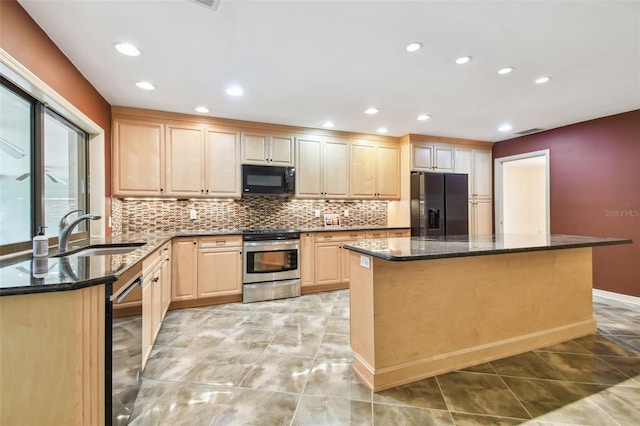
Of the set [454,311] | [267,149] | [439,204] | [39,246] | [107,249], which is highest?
[267,149]

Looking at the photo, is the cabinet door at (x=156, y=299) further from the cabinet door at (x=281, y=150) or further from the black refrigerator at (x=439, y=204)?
the black refrigerator at (x=439, y=204)

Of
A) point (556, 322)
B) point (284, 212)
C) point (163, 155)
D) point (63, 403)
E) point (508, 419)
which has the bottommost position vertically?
point (508, 419)

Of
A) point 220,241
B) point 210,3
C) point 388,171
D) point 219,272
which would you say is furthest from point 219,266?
point 388,171

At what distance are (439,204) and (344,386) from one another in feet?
11.1

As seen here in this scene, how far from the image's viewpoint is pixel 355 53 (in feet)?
7.15

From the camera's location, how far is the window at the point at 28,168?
1.70 metres

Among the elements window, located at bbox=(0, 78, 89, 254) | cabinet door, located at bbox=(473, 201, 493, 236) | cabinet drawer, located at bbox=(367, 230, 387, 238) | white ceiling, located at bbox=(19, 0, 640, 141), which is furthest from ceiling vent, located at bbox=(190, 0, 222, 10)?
cabinet door, located at bbox=(473, 201, 493, 236)

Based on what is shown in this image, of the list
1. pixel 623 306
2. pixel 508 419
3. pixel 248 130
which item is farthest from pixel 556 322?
pixel 248 130

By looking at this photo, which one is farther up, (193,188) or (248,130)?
(248,130)

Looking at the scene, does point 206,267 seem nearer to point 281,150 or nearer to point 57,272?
point 281,150

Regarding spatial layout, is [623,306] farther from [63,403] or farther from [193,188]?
[193,188]

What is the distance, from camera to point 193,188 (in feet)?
11.8

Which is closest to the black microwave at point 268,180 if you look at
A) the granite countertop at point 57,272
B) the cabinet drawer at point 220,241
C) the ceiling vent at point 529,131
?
the cabinet drawer at point 220,241

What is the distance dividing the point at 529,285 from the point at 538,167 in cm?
541
